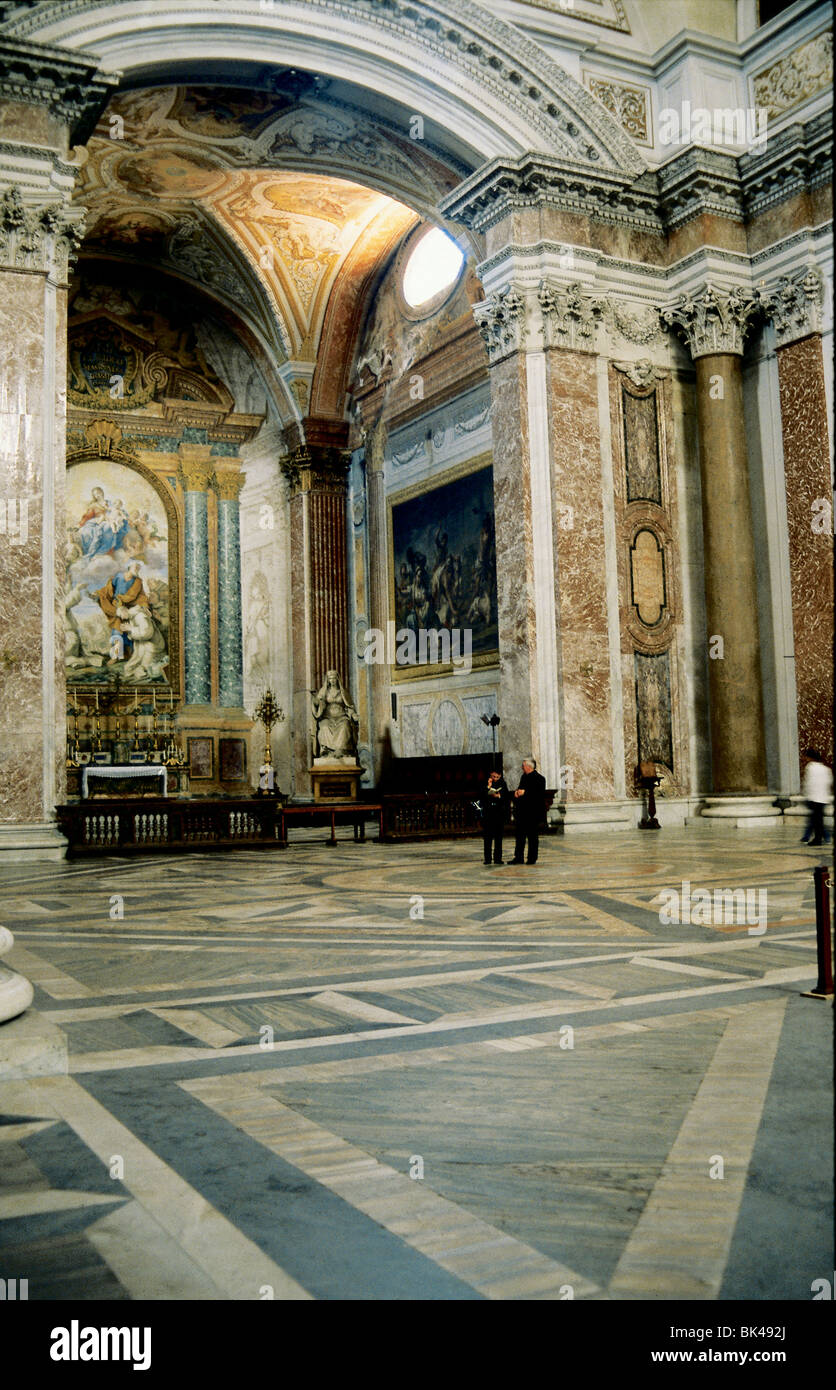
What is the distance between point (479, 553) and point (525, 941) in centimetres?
1369

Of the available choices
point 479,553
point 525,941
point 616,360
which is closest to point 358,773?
point 479,553

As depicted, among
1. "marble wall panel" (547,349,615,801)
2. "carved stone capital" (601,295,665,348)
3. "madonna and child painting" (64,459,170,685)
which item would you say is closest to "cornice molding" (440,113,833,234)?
"carved stone capital" (601,295,665,348)

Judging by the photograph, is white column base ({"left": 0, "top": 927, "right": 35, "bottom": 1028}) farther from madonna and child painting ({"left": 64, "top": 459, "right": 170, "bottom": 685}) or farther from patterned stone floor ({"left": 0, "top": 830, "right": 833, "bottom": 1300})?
madonna and child painting ({"left": 64, "top": 459, "right": 170, "bottom": 685})

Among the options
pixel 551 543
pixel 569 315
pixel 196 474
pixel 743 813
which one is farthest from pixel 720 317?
pixel 196 474

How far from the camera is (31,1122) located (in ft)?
9.16

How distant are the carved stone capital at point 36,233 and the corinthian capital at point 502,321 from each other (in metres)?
4.92

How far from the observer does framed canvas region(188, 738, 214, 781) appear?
21.7 meters

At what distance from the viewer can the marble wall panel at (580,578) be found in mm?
13914

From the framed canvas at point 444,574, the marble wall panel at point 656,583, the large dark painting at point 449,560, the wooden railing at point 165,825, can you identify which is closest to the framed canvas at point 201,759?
the framed canvas at point 444,574

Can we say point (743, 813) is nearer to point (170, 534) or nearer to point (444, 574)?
point (444, 574)

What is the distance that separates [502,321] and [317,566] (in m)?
8.92

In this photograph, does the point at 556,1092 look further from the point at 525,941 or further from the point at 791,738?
the point at 791,738

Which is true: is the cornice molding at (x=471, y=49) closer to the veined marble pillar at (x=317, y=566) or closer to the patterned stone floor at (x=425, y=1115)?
the veined marble pillar at (x=317, y=566)

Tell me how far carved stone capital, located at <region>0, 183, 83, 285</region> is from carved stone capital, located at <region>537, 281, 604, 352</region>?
545cm
